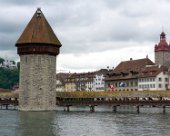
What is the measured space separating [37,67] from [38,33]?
11.2 feet

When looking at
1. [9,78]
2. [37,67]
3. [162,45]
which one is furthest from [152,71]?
[9,78]

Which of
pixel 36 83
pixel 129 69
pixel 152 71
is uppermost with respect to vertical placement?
pixel 129 69

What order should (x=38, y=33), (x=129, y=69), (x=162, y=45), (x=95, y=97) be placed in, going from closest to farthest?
(x=38, y=33), (x=95, y=97), (x=129, y=69), (x=162, y=45)

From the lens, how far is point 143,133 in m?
22.9

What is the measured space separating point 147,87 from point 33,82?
35122 mm

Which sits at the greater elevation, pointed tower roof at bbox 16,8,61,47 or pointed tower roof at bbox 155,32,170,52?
pointed tower roof at bbox 155,32,170,52

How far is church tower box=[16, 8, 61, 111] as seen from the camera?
42.6 m

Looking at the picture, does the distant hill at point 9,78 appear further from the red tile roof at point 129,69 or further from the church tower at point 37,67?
the church tower at point 37,67

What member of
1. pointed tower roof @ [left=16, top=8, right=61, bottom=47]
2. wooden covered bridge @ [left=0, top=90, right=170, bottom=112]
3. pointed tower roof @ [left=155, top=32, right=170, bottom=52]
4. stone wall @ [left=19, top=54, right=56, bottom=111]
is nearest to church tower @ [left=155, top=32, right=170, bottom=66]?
pointed tower roof @ [left=155, top=32, right=170, bottom=52]

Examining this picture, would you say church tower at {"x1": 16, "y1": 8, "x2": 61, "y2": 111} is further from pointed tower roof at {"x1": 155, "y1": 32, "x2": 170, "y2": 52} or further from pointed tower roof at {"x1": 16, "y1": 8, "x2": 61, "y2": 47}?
pointed tower roof at {"x1": 155, "y1": 32, "x2": 170, "y2": 52}

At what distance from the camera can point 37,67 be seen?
42.6 meters

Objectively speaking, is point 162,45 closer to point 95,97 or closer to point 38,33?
point 95,97

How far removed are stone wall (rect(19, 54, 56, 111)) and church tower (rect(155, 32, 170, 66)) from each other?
168ft

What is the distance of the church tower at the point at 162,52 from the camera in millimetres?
91050
